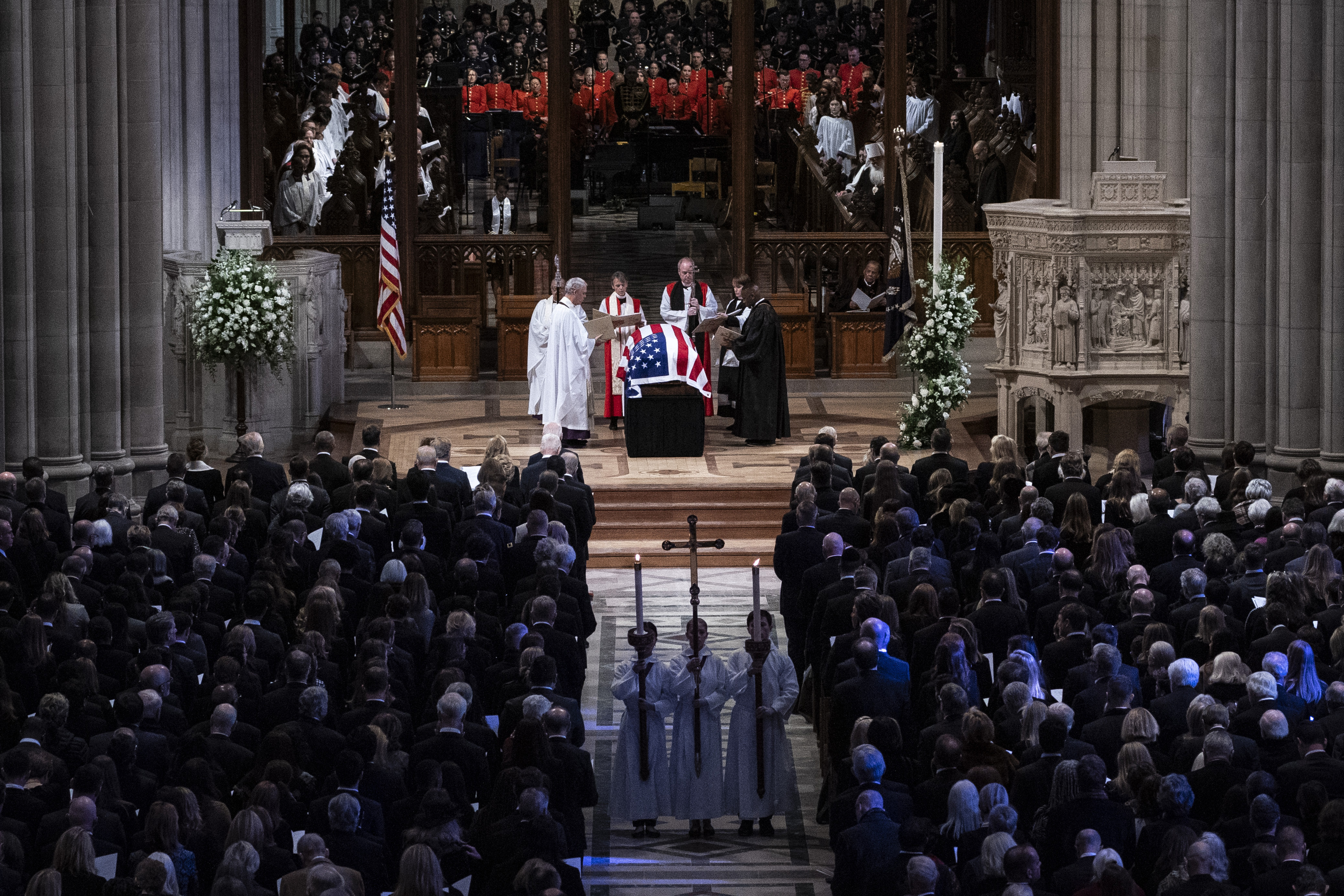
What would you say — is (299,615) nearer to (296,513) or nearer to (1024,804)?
(296,513)

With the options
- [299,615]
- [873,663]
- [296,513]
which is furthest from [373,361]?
[873,663]

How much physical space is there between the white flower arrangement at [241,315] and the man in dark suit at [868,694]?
10.5 metres

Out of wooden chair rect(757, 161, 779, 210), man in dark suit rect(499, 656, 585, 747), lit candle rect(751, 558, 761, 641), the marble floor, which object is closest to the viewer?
man in dark suit rect(499, 656, 585, 747)

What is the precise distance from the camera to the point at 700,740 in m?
13.0

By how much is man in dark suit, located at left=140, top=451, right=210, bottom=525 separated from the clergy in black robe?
712 centimetres

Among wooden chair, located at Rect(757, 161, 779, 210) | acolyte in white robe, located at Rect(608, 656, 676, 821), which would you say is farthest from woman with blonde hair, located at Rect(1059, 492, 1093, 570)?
wooden chair, located at Rect(757, 161, 779, 210)

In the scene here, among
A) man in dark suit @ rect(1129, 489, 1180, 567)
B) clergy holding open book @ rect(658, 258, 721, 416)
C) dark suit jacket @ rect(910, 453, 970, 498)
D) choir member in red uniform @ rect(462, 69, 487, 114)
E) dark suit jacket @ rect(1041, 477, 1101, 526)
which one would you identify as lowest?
man in dark suit @ rect(1129, 489, 1180, 567)

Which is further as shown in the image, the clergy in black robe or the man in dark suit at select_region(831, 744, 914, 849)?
the clergy in black robe

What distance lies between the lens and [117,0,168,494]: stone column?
20.0 m

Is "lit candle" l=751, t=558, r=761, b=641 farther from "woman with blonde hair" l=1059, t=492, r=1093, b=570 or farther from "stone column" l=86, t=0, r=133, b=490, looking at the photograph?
"stone column" l=86, t=0, r=133, b=490

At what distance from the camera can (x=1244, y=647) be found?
12570 mm

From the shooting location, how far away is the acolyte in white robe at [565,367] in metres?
22.1

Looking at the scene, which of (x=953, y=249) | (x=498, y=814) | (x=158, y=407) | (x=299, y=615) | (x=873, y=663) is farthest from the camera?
(x=953, y=249)

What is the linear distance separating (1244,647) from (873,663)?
6.63 ft
